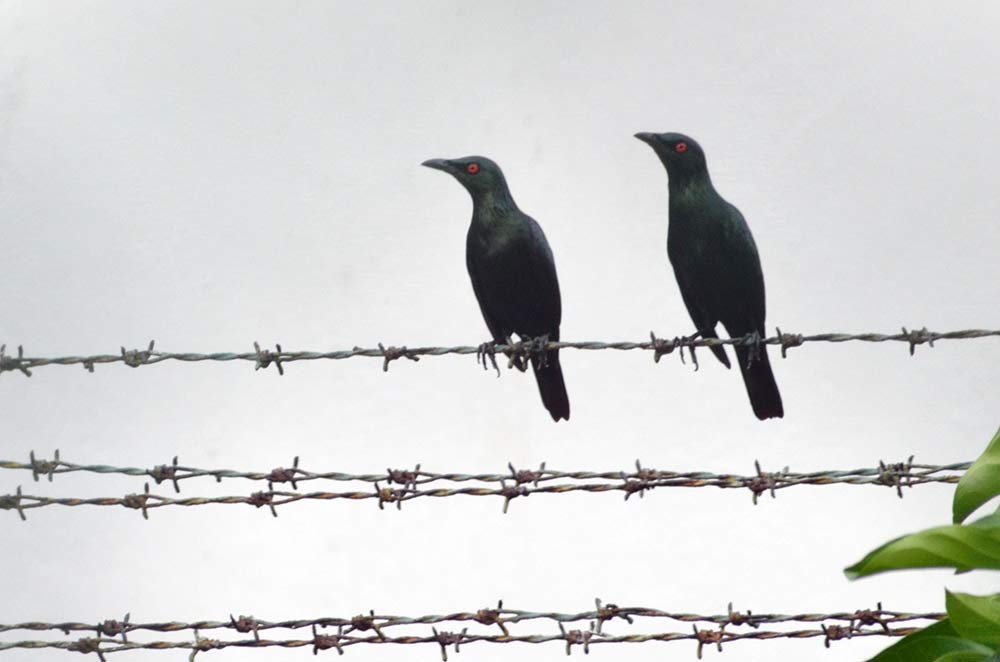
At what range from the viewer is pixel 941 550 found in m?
1.21

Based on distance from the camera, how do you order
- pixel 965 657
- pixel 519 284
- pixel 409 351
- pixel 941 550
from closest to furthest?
pixel 941 550 < pixel 965 657 < pixel 409 351 < pixel 519 284

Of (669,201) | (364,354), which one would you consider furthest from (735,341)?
(669,201)

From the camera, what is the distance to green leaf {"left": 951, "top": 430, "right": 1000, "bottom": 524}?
53.0 inches

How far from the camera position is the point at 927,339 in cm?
276

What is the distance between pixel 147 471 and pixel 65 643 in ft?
1.35

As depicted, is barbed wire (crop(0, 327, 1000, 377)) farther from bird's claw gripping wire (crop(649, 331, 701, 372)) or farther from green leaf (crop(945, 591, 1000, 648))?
green leaf (crop(945, 591, 1000, 648))

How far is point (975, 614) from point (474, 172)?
107 inches

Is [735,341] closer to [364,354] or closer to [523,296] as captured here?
[364,354]

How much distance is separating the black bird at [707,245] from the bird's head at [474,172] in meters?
0.48

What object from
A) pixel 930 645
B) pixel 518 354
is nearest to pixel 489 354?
pixel 518 354

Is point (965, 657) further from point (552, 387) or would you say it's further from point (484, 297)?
point (484, 297)

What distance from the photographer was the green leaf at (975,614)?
1.27 meters

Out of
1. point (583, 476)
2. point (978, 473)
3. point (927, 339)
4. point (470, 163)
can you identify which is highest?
point (470, 163)

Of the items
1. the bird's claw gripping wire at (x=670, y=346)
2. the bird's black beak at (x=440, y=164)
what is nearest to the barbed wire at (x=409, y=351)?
the bird's claw gripping wire at (x=670, y=346)
